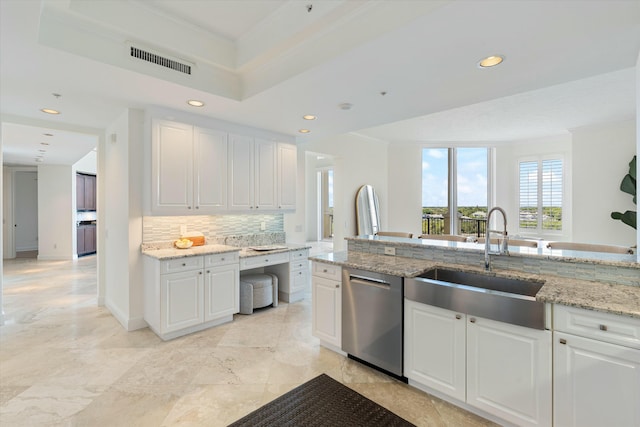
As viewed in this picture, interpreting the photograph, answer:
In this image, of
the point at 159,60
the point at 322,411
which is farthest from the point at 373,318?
the point at 159,60

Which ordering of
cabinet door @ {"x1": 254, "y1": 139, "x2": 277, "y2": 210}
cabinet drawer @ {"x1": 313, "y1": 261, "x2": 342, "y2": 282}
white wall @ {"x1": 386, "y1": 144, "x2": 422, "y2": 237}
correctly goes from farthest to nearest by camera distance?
white wall @ {"x1": 386, "y1": 144, "x2": 422, "y2": 237}, cabinet door @ {"x1": 254, "y1": 139, "x2": 277, "y2": 210}, cabinet drawer @ {"x1": 313, "y1": 261, "x2": 342, "y2": 282}

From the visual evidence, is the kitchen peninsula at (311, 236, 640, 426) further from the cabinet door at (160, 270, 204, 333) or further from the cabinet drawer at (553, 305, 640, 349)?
the cabinet door at (160, 270, 204, 333)

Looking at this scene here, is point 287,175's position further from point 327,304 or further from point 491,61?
point 491,61

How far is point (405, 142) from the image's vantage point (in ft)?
23.6

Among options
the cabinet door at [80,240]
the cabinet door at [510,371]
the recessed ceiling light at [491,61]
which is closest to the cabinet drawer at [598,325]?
the cabinet door at [510,371]

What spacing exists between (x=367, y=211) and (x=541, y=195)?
13.3 ft

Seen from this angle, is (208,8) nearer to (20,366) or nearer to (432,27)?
(432,27)

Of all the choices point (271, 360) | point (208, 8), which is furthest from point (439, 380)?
point (208, 8)

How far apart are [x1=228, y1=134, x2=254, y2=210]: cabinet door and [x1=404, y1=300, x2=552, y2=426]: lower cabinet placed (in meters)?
2.55

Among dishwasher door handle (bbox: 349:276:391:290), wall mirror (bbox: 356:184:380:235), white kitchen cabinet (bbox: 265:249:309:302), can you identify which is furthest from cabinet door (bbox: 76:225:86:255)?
dishwasher door handle (bbox: 349:276:391:290)

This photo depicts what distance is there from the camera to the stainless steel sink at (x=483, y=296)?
173 centimetres

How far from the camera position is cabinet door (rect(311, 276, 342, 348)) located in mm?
2733

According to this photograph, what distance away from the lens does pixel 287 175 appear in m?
4.55

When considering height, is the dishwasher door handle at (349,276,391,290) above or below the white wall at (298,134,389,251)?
below
